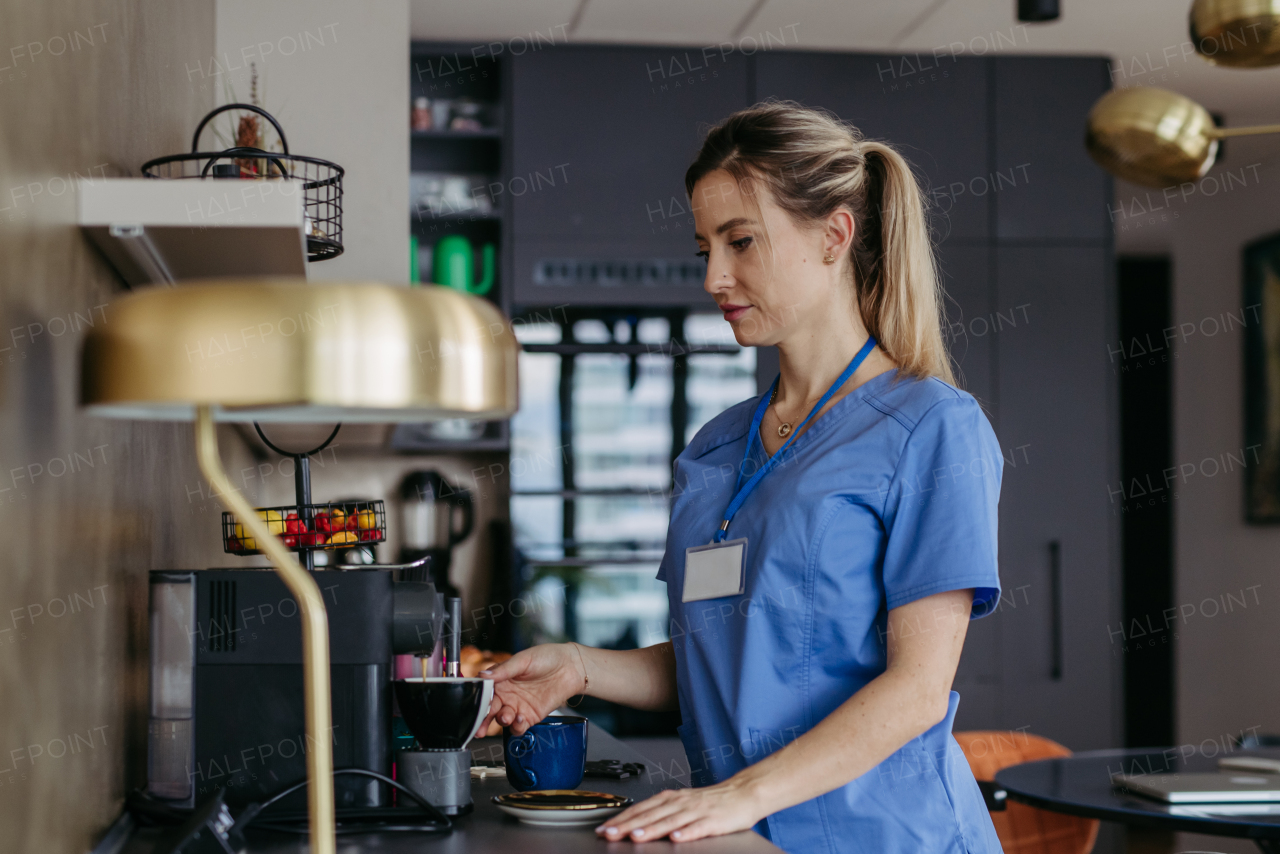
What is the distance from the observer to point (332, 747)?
1.03 meters

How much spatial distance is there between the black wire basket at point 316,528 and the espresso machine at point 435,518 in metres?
2.15

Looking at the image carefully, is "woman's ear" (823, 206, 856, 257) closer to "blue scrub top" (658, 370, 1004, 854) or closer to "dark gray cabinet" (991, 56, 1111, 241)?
"blue scrub top" (658, 370, 1004, 854)

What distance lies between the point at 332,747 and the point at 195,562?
83 centimetres

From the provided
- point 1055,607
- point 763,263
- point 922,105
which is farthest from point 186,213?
point 1055,607

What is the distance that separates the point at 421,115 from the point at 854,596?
105 inches

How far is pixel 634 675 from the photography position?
1435 millimetres

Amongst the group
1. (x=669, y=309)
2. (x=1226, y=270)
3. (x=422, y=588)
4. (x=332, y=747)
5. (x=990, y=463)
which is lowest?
(x=332, y=747)

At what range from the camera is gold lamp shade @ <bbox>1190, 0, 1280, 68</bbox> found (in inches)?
58.3

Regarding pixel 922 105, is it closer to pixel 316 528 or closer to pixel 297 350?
pixel 316 528

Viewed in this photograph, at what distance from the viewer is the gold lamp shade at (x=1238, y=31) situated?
1480mm

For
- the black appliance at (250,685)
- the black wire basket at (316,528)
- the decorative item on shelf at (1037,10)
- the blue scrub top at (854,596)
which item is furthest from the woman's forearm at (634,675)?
the decorative item on shelf at (1037,10)

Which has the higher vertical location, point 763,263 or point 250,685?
point 763,263

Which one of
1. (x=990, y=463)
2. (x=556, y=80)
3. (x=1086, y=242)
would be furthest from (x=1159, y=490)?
(x=990, y=463)

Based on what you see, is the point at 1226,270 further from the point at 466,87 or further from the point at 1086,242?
the point at 466,87
